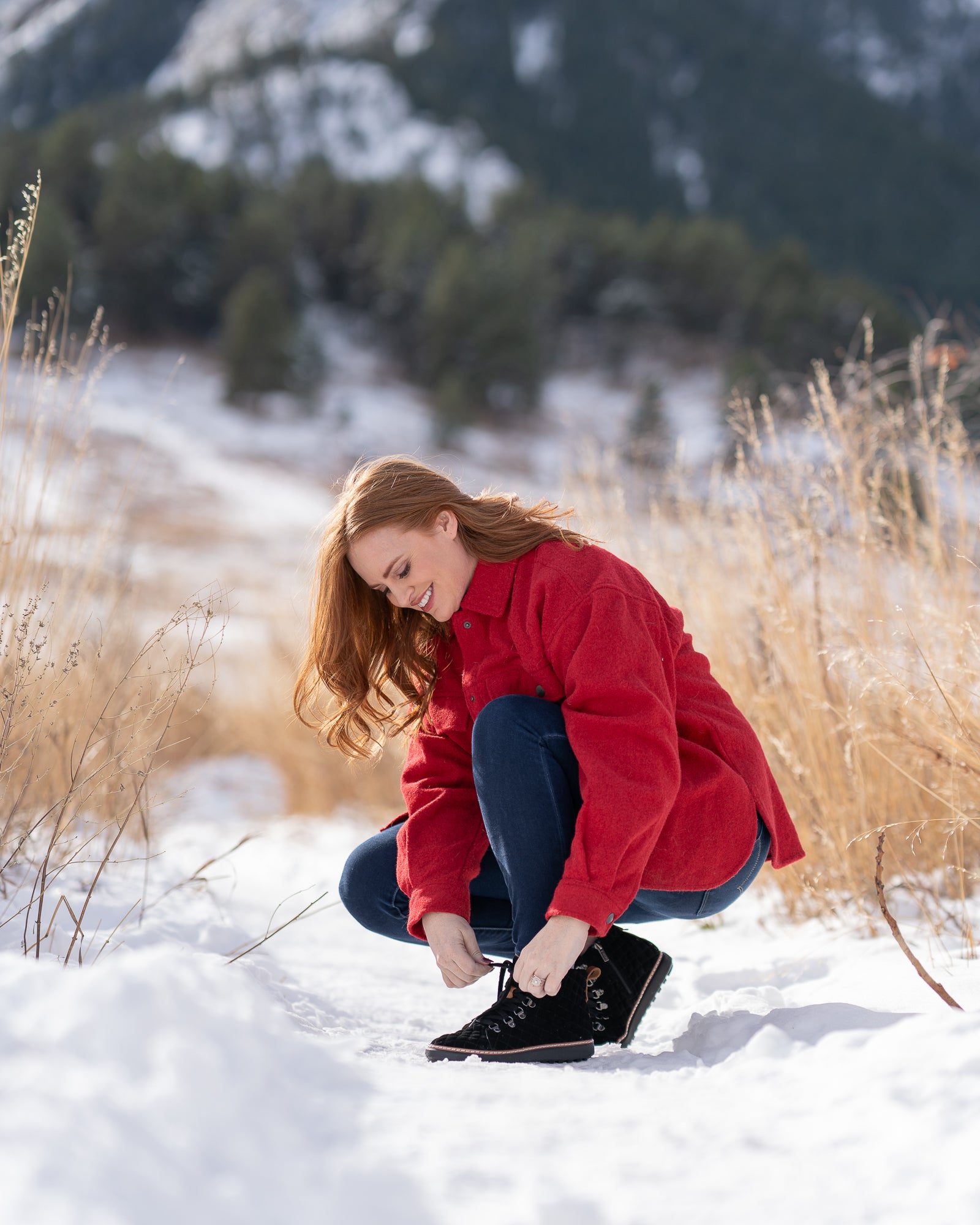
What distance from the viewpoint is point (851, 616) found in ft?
6.42

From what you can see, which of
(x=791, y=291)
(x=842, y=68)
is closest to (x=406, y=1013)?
(x=791, y=291)

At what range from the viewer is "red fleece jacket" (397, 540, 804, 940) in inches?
43.7

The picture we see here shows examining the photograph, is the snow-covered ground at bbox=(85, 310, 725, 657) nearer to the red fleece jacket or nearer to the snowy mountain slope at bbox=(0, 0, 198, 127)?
the red fleece jacket

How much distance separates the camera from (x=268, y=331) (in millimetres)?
19406

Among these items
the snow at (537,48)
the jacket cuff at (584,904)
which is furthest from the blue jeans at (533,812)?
the snow at (537,48)

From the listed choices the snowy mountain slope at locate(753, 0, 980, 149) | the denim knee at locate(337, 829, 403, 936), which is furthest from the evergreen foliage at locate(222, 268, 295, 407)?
the snowy mountain slope at locate(753, 0, 980, 149)

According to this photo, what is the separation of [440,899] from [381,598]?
0.44 m

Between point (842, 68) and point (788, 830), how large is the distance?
9706 cm

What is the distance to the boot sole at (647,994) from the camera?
1.28 metres

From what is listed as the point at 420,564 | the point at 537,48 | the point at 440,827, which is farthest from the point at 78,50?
the point at 440,827

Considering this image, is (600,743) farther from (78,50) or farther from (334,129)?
(78,50)

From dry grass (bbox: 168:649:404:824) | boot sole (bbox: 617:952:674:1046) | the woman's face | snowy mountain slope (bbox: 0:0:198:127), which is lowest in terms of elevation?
dry grass (bbox: 168:649:404:824)

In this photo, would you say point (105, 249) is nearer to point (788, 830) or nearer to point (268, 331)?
point (268, 331)

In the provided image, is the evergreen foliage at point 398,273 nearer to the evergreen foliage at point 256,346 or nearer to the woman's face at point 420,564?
the evergreen foliage at point 256,346
